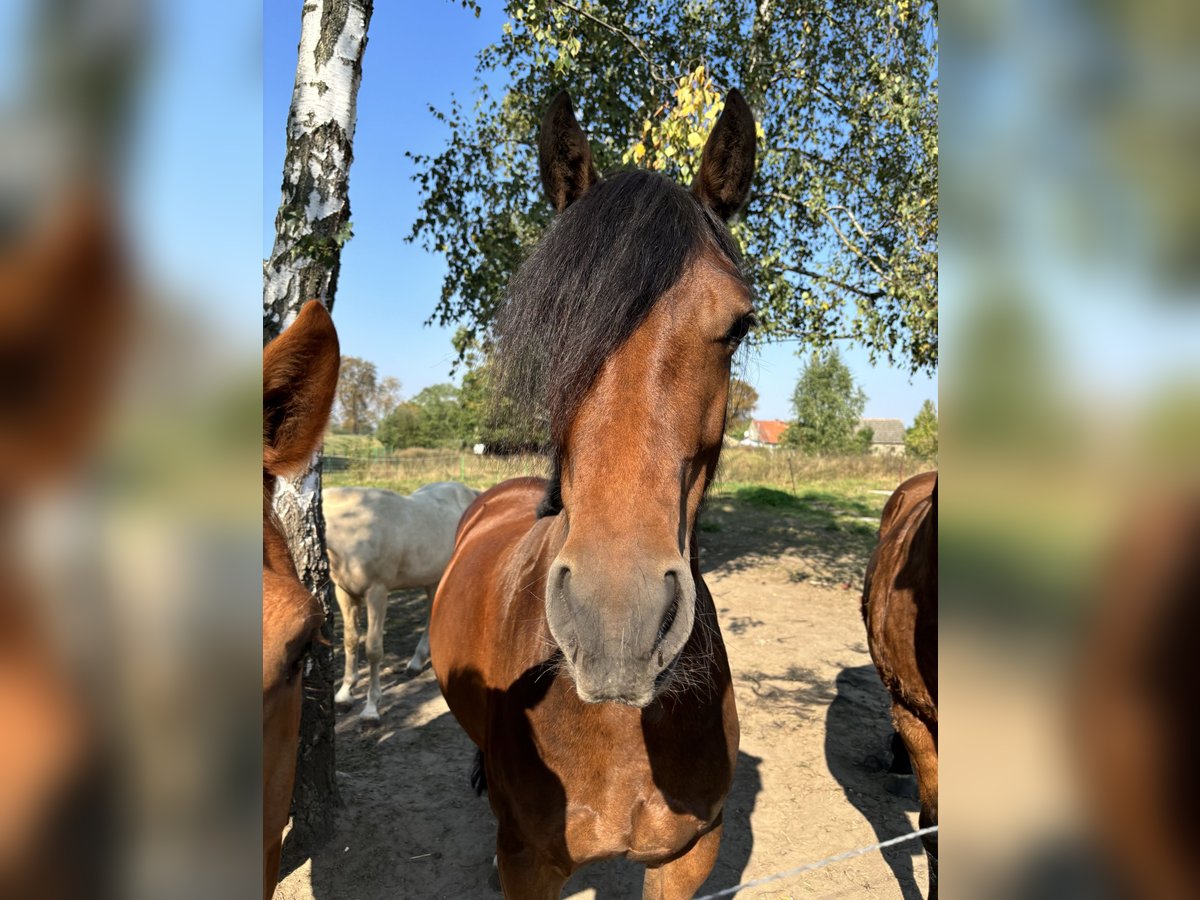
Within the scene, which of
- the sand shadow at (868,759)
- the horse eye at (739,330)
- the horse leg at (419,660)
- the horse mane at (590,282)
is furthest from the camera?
the horse leg at (419,660)

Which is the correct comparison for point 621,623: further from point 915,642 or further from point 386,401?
point 386,401

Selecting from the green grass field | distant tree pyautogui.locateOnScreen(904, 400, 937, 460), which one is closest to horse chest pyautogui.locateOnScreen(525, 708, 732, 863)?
the green grass field

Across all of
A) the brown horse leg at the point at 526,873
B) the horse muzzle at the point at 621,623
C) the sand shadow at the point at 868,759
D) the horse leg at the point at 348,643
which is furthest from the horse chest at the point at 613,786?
the horse leg at the point at 348,643

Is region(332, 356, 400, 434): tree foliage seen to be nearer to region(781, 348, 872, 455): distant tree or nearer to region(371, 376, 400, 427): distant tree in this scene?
region(371, 376, 400, 427): distant tree

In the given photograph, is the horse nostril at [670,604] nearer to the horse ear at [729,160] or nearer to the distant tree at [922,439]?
the horse ear at [729,160]

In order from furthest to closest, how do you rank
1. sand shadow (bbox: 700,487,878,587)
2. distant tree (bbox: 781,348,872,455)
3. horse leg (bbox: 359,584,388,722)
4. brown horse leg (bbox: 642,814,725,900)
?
distant tree (bbox: 781,348,872,455), sand shadow (bbox: 700,487,878,587), horse leg (bbox: 359,584,388,722), brown horse leg (bbox: 642,814,725,900)

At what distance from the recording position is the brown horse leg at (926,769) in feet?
8.12

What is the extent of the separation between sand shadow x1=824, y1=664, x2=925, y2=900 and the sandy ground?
10 mm

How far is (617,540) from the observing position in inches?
47.1

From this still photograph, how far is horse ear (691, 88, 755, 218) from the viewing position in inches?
75.1

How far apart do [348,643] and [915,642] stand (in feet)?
14.4

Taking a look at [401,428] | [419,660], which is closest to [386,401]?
[401,428]
